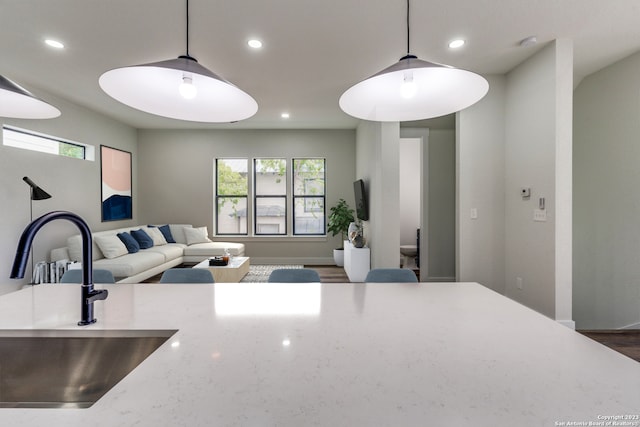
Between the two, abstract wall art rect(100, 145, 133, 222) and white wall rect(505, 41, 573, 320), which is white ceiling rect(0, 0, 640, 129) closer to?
white wall rect(505, 41, 573, 320)

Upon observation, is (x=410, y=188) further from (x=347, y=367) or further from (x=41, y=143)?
(x=41, y=143)

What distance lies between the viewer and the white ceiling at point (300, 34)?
2254 mm

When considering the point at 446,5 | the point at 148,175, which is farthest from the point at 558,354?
the point at 148,175

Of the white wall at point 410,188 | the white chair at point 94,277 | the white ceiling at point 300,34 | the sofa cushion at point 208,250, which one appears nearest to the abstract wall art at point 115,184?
the sofa cushion at point 208,250

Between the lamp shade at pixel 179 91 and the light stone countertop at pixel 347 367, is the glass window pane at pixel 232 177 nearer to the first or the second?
the lamp shade at pixel 179 91

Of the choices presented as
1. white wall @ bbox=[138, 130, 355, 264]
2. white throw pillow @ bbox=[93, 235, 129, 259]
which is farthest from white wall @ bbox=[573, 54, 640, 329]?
white throw pillow @ bbox=[93, 235, 129, 259]

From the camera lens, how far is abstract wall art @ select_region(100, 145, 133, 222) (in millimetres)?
5242

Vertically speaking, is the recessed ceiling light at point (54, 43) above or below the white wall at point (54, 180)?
above

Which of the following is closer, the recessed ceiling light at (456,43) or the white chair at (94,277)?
the white chair at (94,277)

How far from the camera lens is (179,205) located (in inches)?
245

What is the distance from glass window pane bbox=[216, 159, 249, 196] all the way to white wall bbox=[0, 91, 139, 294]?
1809 millimetres

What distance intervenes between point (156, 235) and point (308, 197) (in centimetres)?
299

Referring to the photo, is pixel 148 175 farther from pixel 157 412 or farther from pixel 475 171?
pixel 157 412

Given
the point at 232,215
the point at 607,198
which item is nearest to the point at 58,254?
the point at 232,215
